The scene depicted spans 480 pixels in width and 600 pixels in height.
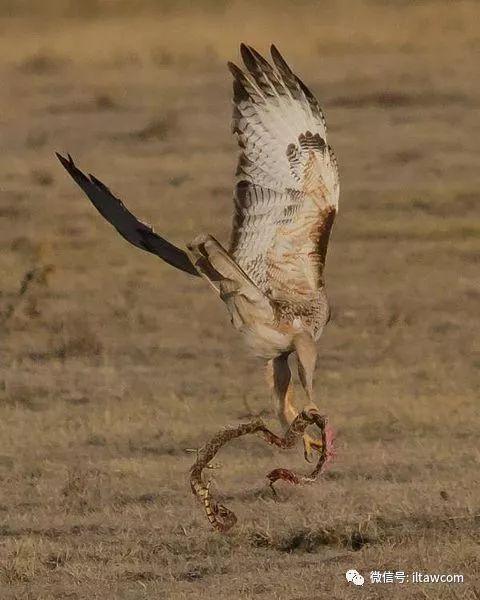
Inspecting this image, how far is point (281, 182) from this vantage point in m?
7.34

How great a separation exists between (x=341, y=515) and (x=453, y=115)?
11935 mm

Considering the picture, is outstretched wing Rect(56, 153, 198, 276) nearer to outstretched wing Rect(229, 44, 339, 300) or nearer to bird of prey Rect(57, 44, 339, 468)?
bird of prey Rect(57, 44, 339, 468)

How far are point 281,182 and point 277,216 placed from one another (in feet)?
0.44

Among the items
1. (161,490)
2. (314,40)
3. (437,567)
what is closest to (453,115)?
(314,40)

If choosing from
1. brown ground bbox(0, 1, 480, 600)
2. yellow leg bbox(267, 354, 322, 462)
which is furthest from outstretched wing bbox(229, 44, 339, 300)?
brown ground bbox(0, 1, 480, 600)

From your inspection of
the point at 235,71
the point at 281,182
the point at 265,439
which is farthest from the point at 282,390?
the point at 235,71

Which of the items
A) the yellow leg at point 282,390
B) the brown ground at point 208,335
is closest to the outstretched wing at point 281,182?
the yellow leg at point 282,390

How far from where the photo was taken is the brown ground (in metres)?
7.36

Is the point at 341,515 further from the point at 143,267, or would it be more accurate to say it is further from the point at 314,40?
the point at 314,40

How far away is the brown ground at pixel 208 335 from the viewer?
7.36 meters

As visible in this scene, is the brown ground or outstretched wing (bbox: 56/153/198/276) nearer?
outstretched wing (bbox: 56/153/198/276)

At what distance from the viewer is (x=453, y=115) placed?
1922cm

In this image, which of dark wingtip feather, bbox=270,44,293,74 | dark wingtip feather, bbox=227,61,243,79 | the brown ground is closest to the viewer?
dark wingtip feather, bbox=270,44,293,74

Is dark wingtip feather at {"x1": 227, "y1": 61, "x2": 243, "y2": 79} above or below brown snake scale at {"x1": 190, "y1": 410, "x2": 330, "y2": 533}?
above
